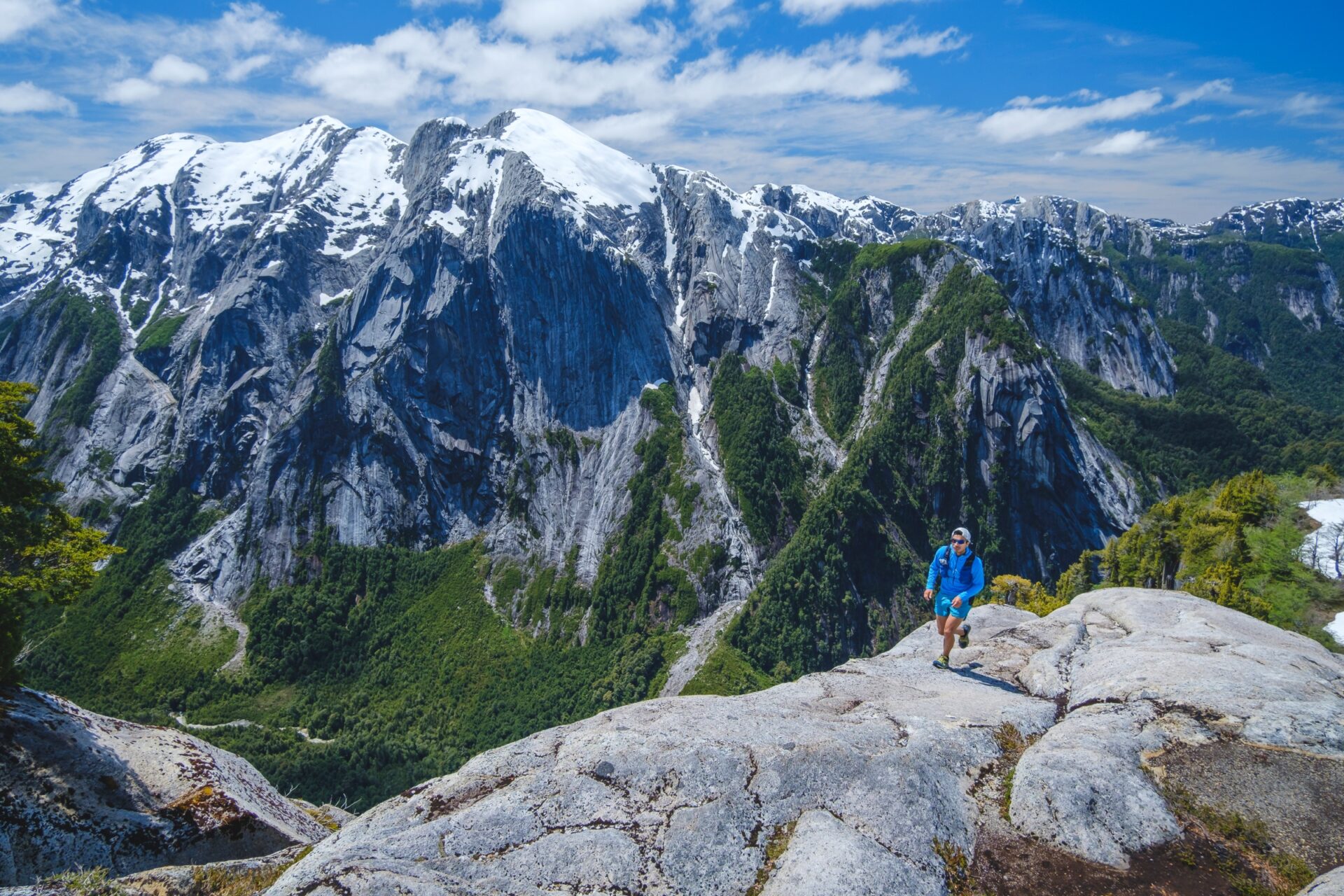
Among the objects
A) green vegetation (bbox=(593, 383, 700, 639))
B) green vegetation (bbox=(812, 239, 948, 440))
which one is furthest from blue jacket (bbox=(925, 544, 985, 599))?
green vegetation (bbox=(812, 239, 948, 440))

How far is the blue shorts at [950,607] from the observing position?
809 inches

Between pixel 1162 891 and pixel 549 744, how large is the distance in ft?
40.5

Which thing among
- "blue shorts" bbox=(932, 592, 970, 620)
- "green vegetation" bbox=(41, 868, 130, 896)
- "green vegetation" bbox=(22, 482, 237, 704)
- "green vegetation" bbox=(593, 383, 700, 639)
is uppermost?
"blue shorts" bbox=(932, 592, 970, 620)

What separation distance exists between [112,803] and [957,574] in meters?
24.7

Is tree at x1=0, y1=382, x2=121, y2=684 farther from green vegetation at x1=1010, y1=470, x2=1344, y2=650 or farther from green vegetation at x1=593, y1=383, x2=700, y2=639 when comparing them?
green vegetation at x1=593, y1=383, x2=700, y2=639

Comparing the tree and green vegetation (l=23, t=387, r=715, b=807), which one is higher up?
the tree

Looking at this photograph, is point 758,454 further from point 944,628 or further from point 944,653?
point 944,653

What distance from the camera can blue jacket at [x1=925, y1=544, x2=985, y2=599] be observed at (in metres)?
20.4

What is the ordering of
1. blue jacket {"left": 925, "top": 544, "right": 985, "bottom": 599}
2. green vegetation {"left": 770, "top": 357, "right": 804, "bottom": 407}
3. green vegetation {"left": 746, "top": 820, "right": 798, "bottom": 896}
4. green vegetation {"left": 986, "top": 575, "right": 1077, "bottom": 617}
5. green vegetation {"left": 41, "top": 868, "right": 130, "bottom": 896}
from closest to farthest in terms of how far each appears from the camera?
1. green vegetation {"left": 41, "top": 868, "right": 130, "bottom": 896}
2. green vegetation {"left": 746, "top": 820, "right": 798, "bottom": 896}
3. blue jacket {"left": 925, "top": 544, "right": 985, "bottom": 599}
4. green vegetation {"left": 986, "top": 575, "right": 1077, "bottom": 617}
5. green vegetation {"left": 770, "top": 357, "right": 804, "bottom": 407}

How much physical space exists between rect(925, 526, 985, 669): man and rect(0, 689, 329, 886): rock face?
19679 millimetres

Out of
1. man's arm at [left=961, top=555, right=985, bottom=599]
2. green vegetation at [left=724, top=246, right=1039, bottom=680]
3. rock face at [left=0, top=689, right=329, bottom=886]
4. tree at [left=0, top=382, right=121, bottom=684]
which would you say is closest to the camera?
rock face at [left=0, top=689, right=329, bottom=886]

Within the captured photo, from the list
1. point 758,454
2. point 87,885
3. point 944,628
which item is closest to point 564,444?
point 758,454

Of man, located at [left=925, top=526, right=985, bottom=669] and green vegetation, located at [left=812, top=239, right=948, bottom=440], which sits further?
green vegetation, located at [left=812, top=239, right=948, bottom=440]

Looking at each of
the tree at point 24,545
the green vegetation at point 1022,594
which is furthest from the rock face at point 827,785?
the green vegetation at point 1022,594
